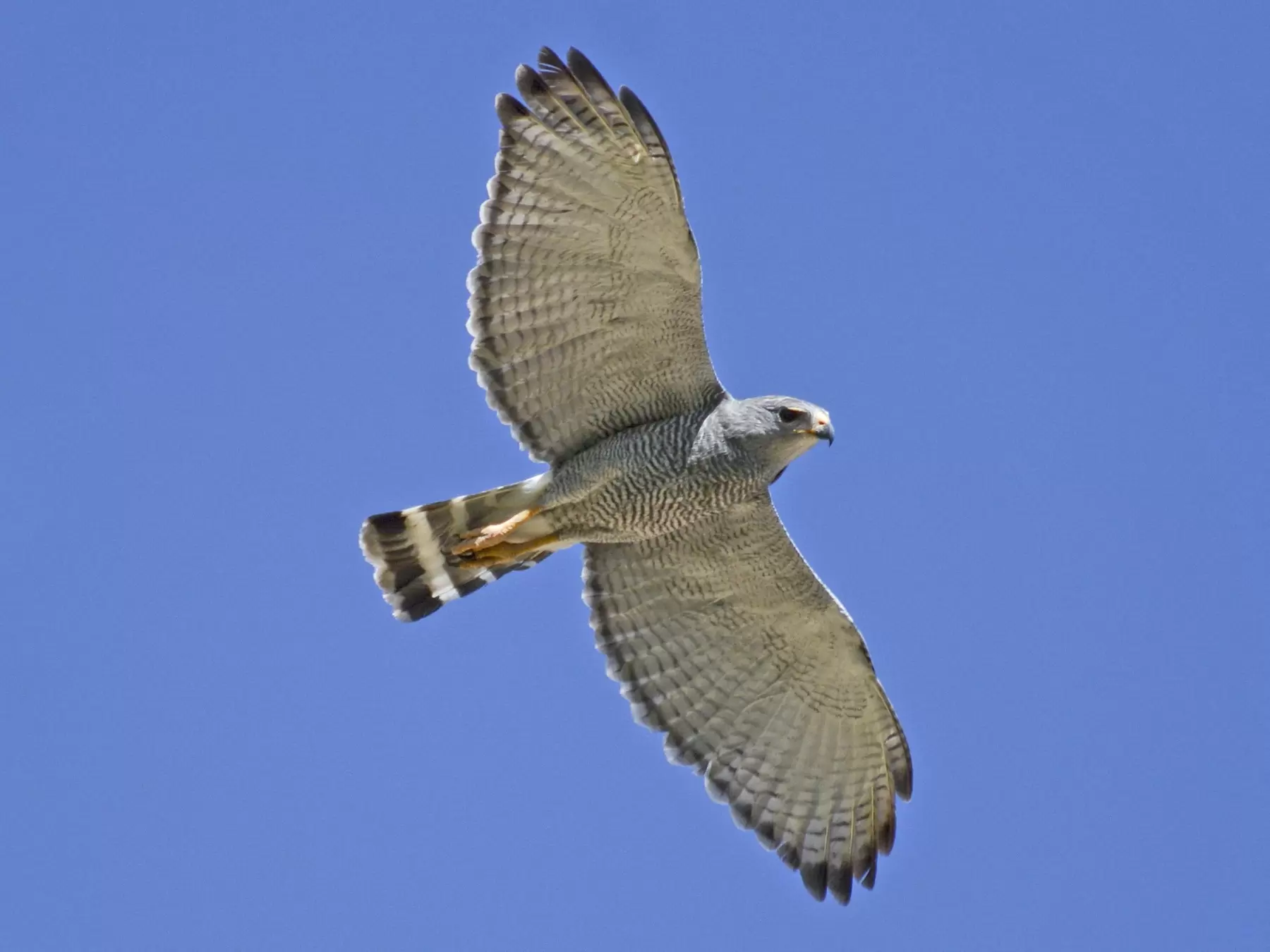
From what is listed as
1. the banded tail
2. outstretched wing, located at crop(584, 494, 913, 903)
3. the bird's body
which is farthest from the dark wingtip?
the banded tail

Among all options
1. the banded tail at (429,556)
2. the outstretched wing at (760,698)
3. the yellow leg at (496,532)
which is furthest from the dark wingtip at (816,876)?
the yellow leg at (496,532)

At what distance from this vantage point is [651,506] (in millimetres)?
11711

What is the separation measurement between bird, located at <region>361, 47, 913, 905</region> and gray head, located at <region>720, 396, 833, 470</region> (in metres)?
0.01

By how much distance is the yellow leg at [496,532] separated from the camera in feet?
38.6

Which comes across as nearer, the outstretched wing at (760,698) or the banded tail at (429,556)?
the banded tail at (429,556)

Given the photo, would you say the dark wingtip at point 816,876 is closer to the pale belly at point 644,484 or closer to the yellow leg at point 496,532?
the pale belly at point 644,484

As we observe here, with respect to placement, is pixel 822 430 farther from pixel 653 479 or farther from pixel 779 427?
pixel 653 479

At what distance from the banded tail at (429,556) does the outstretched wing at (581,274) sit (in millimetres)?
720

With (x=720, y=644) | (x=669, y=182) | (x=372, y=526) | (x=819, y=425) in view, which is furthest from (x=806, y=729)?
(x=669, y=182)

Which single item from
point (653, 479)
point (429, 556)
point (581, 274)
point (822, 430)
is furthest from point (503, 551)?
point (822, 430)

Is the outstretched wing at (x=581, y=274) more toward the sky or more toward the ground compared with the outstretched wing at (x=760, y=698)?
more toward the sky

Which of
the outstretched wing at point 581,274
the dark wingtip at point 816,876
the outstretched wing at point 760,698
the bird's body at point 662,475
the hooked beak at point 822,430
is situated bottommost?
the dark wingtip at point 816,876

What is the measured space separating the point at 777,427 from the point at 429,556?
8.33 ft

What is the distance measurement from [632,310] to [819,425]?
1344mm
